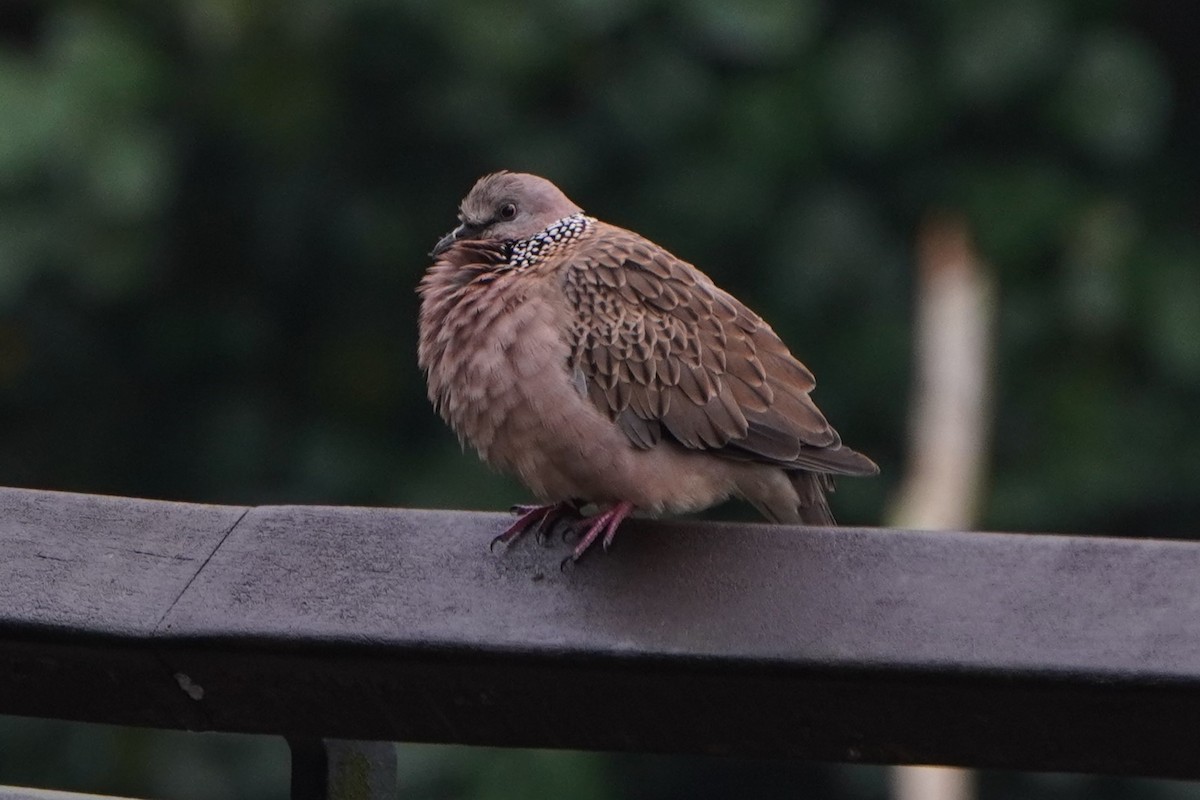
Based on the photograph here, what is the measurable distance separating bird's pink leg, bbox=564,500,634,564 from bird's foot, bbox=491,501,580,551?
49 mm

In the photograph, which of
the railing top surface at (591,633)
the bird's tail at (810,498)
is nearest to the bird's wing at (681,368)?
the bird's tail at (810,498)

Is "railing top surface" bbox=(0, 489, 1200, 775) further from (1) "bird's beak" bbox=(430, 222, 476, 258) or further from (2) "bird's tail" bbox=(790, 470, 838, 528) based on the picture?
(1) "bird's beak" bbox=(430, 222, 476, 258)

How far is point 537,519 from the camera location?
2.51 metres

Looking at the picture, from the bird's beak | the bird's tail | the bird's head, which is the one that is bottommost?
the bird's tail

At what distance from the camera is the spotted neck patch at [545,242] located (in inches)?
130

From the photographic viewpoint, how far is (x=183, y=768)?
22.7ft

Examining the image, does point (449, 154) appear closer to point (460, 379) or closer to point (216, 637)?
point (460, 379)

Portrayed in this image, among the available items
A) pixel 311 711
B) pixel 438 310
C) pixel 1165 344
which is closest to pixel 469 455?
pixel 1165 344

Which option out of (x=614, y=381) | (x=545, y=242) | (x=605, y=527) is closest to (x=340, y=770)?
(x=605, y=527)

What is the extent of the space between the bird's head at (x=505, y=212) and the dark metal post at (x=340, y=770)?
1603 mm

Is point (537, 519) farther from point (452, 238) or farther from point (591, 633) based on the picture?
point (452, 238)

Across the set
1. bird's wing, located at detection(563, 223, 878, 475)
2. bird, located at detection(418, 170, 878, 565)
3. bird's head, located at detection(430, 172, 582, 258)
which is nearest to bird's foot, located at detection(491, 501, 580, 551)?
bird, located at detection(418, 170, 878, 565)

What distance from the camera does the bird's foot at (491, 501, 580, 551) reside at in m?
1.93

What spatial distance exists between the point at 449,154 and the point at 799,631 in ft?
20.6
